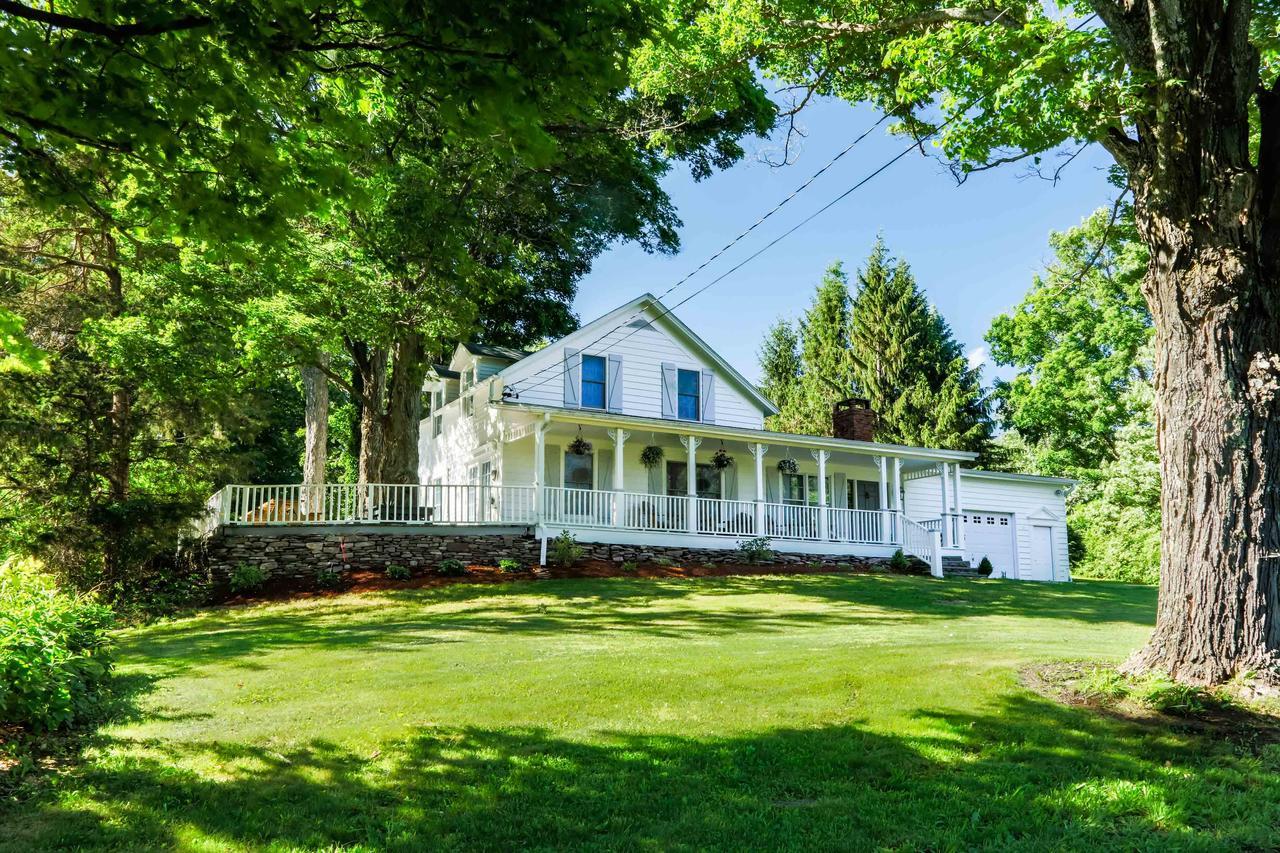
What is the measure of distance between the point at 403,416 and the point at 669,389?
7.08 metres

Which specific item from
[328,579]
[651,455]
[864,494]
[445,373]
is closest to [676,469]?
[651,455]

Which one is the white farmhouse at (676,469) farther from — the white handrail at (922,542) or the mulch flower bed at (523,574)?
the mulch flower bed at (523,574)

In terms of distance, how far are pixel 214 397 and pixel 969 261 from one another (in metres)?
29.5

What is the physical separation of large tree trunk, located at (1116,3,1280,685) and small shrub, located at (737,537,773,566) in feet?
44.5

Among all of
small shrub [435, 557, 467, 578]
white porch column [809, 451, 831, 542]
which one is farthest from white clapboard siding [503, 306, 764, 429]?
small shrub [435, 557, 467, 578]

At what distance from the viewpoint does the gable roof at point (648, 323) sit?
72.7 feet

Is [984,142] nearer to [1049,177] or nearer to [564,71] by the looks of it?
[1049,177]

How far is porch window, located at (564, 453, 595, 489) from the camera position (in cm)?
2155

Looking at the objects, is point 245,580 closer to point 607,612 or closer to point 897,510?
point 607,612

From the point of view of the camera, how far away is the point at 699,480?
2320 cm

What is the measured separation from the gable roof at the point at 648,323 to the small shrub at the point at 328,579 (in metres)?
7.15

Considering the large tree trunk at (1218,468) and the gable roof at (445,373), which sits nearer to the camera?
the large tree trunk at (1218,468)

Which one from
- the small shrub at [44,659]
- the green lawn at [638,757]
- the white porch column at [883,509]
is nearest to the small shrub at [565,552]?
the green lawn at [638,757]

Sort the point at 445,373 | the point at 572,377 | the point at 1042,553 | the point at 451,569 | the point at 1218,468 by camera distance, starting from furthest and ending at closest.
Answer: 1. the point at 445,373
2. the point at 1042,553
3. the point at 572,377
4. the point at 451,569
5. the point at 1218,468
